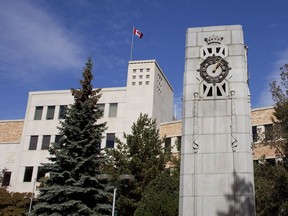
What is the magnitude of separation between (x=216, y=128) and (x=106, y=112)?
3038 centimetres

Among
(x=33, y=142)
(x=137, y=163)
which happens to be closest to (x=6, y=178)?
(x=33, y=142)

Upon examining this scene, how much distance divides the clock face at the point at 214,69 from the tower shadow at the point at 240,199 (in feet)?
12.3

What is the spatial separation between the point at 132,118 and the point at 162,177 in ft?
63.1

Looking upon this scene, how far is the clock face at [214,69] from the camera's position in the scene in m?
14.3

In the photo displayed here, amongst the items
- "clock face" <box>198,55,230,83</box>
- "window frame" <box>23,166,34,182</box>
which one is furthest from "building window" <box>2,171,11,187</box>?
"clock face" <box>198,55,230,83</box>

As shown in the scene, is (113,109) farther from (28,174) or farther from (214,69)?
(214,69)

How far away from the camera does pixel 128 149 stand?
29.3 m

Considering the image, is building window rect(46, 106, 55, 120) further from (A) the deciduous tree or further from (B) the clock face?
(B) the clock face

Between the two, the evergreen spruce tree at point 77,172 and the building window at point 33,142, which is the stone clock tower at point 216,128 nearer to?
the evergreen spruce tree at point 77,172

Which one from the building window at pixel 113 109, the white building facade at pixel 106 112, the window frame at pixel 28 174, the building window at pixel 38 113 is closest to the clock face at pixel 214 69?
the white building facade at pixel 106 112

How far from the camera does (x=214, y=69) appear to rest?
14.5 m

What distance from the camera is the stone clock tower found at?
42.0 feet

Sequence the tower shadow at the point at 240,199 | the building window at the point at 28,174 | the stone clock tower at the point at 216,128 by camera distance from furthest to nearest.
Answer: the building window at the point at 28,174
the stone clock tower at the point at 216,128
the tower shadow at the point at 240,199

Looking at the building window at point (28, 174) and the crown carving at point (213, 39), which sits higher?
the crown carving at point (213, 39)
